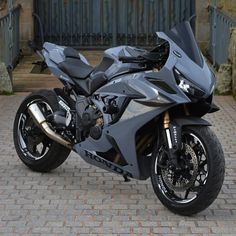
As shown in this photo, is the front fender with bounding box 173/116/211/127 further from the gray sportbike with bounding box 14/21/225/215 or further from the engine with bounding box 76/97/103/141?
the engine with bounding box 76/97/103/141

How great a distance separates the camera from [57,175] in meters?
6.82

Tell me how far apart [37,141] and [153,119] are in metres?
1.56

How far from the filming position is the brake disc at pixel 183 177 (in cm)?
552

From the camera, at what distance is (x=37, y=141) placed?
6855mm

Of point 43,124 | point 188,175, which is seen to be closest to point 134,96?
point 188,175

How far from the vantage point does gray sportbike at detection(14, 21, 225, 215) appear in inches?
215

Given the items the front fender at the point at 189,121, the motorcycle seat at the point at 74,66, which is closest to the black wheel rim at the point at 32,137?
the motorcycle seat at the point at 74,66

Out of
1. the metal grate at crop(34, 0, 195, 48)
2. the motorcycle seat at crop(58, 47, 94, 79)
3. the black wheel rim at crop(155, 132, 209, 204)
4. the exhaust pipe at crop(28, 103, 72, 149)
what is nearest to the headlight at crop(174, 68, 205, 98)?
the black wheel rim at crop(155, 132, 209, 204)

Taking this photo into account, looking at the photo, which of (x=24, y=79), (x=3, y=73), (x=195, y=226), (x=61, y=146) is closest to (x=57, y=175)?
(x=61, y=146)

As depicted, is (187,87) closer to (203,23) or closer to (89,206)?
(89,206)

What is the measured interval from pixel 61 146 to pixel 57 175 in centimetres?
31

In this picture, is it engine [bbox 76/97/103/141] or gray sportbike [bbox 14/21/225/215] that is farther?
engine [bbox 76/97/103/141]

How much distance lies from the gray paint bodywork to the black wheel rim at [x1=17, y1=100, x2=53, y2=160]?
56 centimetres

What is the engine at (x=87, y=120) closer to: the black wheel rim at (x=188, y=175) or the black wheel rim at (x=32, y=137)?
the black wheel rim at (x=32, y=137)
